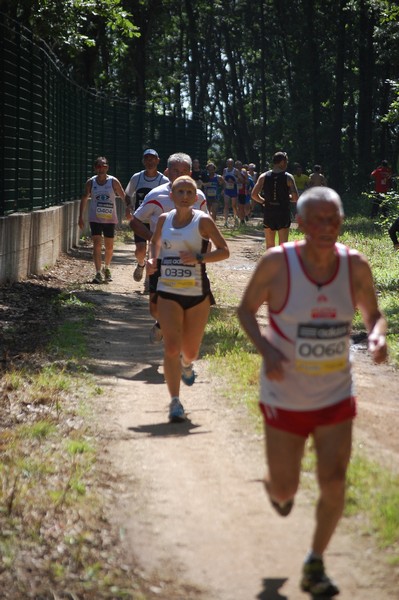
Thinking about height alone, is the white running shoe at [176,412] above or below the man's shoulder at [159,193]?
below

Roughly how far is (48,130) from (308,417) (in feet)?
52.4

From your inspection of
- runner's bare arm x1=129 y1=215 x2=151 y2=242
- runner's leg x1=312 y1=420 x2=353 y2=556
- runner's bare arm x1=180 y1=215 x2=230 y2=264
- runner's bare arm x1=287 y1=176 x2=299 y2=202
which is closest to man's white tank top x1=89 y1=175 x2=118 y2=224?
runner's bare arm x1=287 y1=176 x2=299 y2=202

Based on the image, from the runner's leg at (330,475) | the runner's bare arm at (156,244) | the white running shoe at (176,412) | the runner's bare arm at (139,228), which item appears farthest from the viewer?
the runner's bare arm at (139,228)

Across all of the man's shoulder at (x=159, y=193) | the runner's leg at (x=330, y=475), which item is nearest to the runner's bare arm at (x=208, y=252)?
the man's shoulder at (x=159, y=193)

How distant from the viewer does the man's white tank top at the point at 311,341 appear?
5133mm

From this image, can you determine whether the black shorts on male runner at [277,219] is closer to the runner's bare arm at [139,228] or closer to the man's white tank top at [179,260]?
the runner's bare arm at [139,228]

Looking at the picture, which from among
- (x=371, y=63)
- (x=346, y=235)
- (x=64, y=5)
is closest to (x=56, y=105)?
(x=64, y=5)

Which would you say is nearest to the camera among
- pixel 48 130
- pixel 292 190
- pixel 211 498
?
pixel 211 498

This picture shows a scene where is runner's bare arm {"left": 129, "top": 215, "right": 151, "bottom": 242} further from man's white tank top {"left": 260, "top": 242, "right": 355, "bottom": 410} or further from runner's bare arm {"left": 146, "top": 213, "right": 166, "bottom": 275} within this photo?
man's white tank top {"left": 260, "top": 242, "right": 355, "bottom": 410}

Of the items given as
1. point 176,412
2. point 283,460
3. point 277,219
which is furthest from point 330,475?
point 277,219

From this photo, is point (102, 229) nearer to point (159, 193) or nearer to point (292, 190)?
point (292, 190)

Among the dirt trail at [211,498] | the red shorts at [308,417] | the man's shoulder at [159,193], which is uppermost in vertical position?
the man's shoulder at [159,193]

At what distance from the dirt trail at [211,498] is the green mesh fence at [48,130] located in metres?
6.41

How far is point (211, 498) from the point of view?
6.57 m
